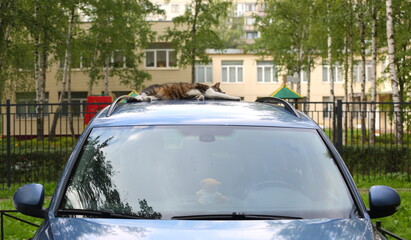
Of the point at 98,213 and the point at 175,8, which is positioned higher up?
the point at 175,8

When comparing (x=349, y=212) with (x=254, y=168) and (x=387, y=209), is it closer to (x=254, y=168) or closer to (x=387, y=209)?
(x=387, y=209)

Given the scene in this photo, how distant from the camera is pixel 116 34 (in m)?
35.8

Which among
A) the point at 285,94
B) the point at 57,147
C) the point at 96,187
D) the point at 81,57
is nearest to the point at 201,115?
the point at 96,187

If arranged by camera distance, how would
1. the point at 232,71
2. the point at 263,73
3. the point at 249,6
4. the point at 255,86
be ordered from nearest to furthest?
the point at 232,71 < the point at 255,86 < the point at 263,73 < the point at 249,6

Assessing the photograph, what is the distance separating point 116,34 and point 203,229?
32879 millimetres

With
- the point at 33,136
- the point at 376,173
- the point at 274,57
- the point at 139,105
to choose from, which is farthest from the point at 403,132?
the point at 274,57

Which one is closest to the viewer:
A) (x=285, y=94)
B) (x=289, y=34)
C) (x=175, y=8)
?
(x=285, y=94)

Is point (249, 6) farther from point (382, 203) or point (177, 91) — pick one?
point (382, 203)

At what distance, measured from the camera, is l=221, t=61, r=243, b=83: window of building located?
62312mm

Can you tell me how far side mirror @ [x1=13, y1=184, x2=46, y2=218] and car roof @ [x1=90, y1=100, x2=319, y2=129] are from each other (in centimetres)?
62

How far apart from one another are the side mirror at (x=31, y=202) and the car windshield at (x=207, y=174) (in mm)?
145

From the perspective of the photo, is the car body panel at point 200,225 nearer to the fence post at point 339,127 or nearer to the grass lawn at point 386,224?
the grass lawn at point 386,224

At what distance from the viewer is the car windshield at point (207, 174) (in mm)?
3908

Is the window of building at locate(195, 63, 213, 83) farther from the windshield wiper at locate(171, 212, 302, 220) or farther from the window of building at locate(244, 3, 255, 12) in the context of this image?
the window of building at locate(244, 3, 255, 12)
